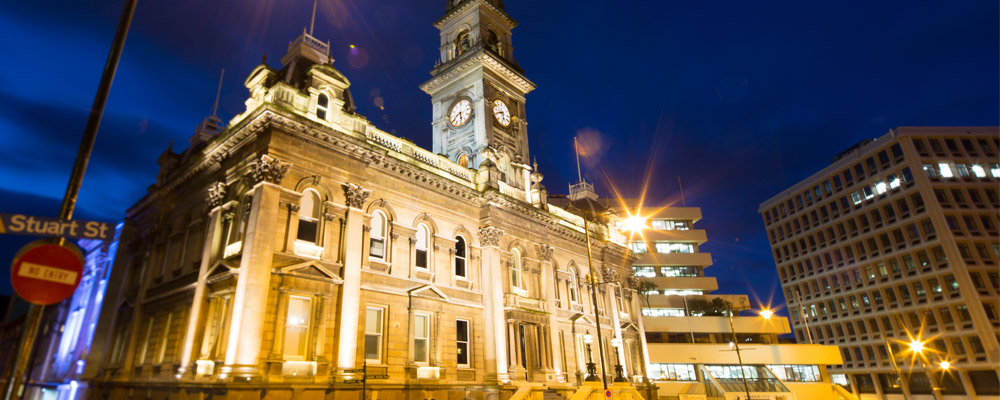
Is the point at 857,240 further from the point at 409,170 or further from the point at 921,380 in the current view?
the point at 409,170

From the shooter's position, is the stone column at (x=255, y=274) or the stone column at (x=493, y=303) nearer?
the stone column at (x=255, y=274)

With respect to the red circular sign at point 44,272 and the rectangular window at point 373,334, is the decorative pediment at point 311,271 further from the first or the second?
the red circular sign at point 44,272

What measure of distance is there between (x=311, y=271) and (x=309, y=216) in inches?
102

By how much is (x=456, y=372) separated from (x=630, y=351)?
58.6ft

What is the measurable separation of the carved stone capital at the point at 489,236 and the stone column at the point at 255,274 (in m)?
11.7

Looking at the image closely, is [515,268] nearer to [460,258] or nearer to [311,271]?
[460,258]

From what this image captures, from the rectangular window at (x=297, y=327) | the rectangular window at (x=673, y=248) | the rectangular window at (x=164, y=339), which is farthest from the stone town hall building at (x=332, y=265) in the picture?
the rectangular window at (x=673, y=248)

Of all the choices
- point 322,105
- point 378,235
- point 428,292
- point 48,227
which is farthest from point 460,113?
point 48,227

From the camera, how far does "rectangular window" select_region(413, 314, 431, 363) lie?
24.5m

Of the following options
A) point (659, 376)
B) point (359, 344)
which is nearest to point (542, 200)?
point (359, 344)

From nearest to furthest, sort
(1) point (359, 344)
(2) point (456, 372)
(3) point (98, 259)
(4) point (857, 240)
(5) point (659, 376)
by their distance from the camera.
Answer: (1) point (359, 344) → (2) point (456, 372) → (3) point (98, 259) → (5) point (659, 376) → (4) point (857, 240)

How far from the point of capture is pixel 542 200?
3594 cm

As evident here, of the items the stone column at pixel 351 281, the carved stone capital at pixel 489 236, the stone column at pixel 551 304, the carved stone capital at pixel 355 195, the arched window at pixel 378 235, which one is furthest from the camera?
the stone column at pixel 551 304

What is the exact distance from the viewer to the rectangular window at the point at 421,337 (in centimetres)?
2451
